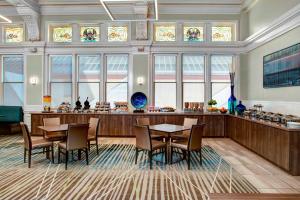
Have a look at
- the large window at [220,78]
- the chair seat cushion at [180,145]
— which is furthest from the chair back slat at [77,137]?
the large window at [220,78]

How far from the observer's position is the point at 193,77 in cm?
972

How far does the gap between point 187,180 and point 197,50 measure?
6.10 m

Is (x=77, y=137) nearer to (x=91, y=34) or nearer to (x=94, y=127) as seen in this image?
(x=94, y=127)

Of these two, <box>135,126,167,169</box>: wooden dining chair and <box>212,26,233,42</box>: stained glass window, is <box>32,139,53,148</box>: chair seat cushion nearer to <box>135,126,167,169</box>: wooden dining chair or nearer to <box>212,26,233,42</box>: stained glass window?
<box>135,126,167,169</box>: wooden dining chair

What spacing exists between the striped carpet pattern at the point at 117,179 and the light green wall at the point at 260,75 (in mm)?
2243

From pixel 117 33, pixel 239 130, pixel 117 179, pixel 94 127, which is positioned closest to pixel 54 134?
pixel 94 127

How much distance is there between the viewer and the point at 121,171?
499 cm

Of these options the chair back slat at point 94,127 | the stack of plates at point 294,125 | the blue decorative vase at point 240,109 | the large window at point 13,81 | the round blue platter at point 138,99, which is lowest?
the chair back slat at point 94,127

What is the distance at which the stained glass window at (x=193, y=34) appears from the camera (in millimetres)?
9664

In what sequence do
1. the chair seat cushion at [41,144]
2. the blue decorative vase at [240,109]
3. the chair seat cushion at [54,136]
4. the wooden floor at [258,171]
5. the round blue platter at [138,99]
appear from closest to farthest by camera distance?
the wooden floor at [258,171], the chair seat cushion at [41,144], the chair seat cushion at [54,136], the blue decorative vase at [240,109], the round blue platter at [138,99]

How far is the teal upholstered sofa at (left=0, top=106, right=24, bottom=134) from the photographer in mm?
9555

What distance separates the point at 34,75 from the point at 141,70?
13.5 ft

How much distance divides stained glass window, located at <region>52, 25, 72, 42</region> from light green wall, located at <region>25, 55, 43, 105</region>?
974 mm

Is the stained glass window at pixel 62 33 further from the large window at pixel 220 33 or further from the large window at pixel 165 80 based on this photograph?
the large window at pixel 220 33
